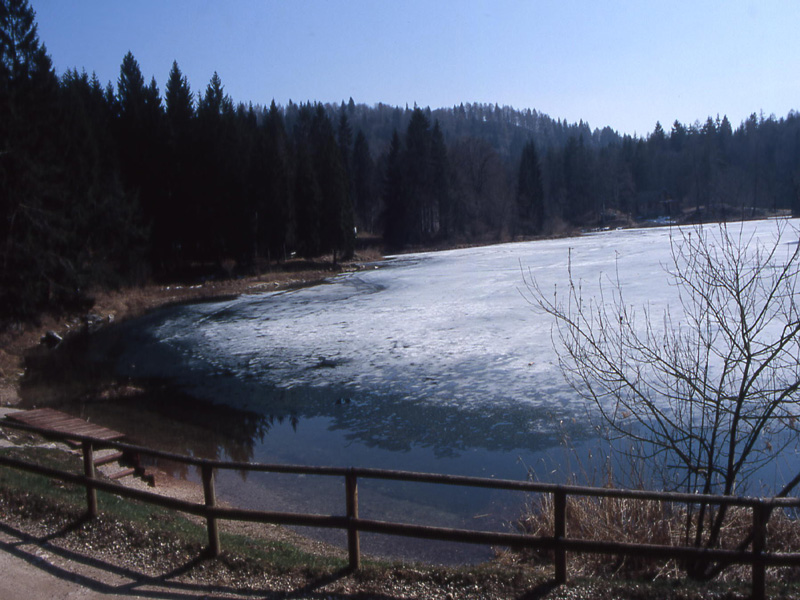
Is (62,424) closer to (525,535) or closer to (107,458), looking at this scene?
(107,458)

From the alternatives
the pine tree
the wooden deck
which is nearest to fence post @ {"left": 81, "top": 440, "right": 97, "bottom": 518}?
the wooden deck

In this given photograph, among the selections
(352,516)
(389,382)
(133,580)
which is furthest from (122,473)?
(389,382)

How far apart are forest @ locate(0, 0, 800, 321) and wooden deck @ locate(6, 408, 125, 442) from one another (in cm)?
1024

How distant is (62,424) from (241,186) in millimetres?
42157

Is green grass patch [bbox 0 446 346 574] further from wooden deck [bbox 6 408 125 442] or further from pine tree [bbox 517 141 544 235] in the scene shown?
pine tree [bbox 517 141 544 235]

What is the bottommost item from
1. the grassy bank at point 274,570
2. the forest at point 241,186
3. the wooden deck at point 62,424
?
the wooden deck at point 62,424

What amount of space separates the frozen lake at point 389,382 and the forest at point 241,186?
4.62 m

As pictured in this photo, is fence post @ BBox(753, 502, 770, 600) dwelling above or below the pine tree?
below

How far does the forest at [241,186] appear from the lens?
1057 inches

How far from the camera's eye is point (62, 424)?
12.6 m

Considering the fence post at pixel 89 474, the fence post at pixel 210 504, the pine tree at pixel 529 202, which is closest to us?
the fence post at pixel 210 504

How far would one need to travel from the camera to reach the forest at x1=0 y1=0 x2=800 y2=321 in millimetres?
26859

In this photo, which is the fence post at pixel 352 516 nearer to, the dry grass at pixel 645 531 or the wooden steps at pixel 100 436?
the dry grass at pixel 645 531

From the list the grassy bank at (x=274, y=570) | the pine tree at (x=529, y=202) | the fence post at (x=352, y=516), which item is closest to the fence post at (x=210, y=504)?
the grassy bank at (x=274, y=570)
